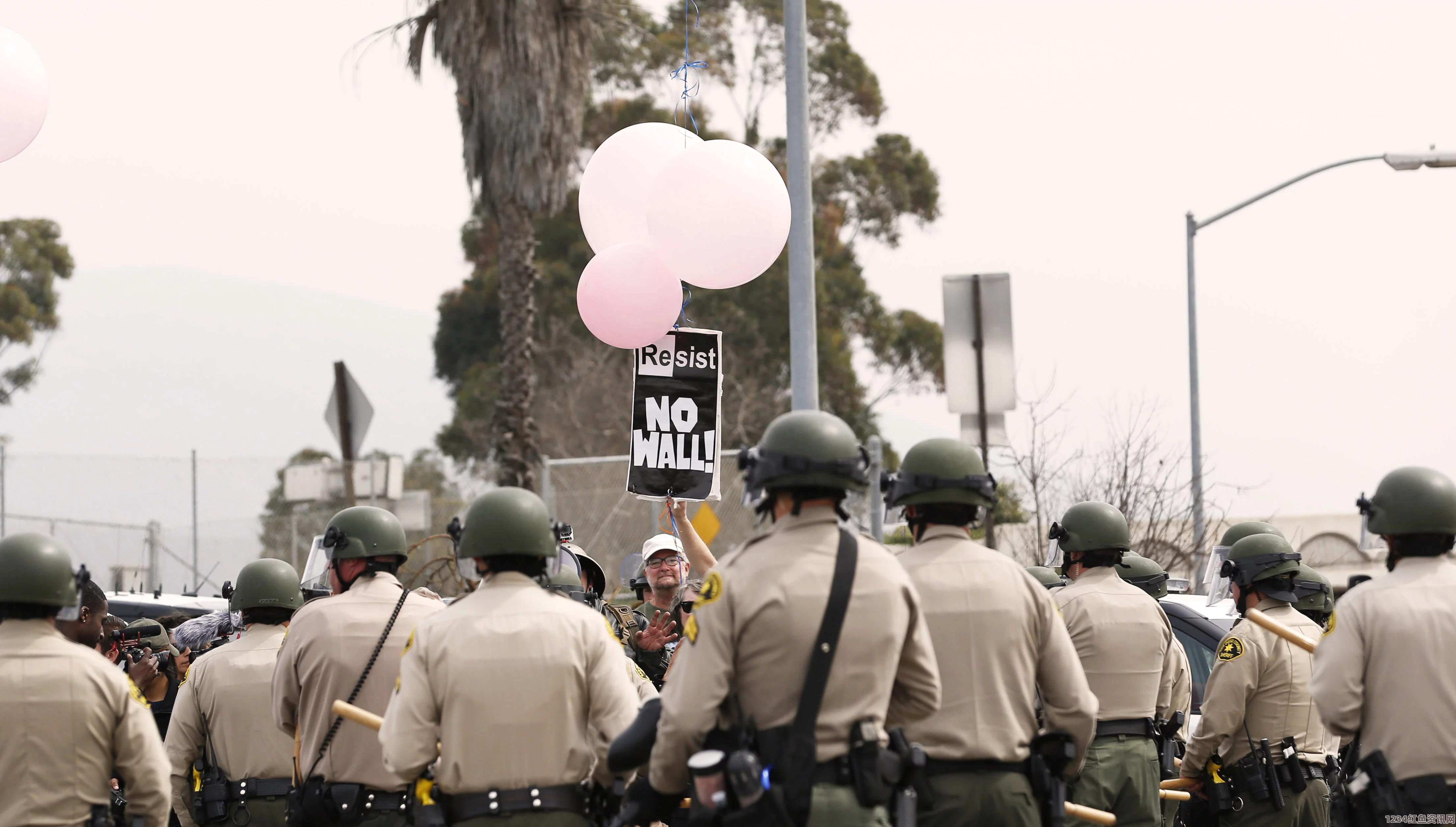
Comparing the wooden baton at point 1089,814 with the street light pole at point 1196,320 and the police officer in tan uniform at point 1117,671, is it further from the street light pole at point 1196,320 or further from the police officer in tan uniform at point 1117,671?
the street light pole at point 1196,320

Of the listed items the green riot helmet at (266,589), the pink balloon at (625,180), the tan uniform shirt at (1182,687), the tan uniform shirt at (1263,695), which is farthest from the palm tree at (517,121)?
the tan uniform shirt at (1263,695)

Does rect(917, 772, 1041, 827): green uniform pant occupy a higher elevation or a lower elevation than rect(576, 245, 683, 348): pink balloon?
lower

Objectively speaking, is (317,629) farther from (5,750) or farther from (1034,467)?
(1034,467)

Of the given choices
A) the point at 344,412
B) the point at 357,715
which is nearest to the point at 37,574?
the point at 357,715

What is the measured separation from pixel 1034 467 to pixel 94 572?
10.8 metres

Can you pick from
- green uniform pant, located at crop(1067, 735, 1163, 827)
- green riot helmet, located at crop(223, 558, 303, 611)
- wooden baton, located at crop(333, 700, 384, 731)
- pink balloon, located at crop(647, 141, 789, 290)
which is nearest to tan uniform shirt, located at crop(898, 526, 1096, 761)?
green uniform pant, located at crop(1067, 735, 1163, 827)

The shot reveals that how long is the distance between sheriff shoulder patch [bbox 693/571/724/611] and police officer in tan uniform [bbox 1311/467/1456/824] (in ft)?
8.17

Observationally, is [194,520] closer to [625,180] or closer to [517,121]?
[517,121]

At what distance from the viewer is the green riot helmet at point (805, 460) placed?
4.93 meters

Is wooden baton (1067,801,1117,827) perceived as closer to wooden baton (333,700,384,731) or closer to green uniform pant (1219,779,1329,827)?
green uniform pant (1219,779,1329,827)

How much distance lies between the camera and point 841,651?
474cm

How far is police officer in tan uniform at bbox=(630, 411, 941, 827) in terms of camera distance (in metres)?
4.72

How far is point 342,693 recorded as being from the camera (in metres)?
6.40

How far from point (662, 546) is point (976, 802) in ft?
11.3
